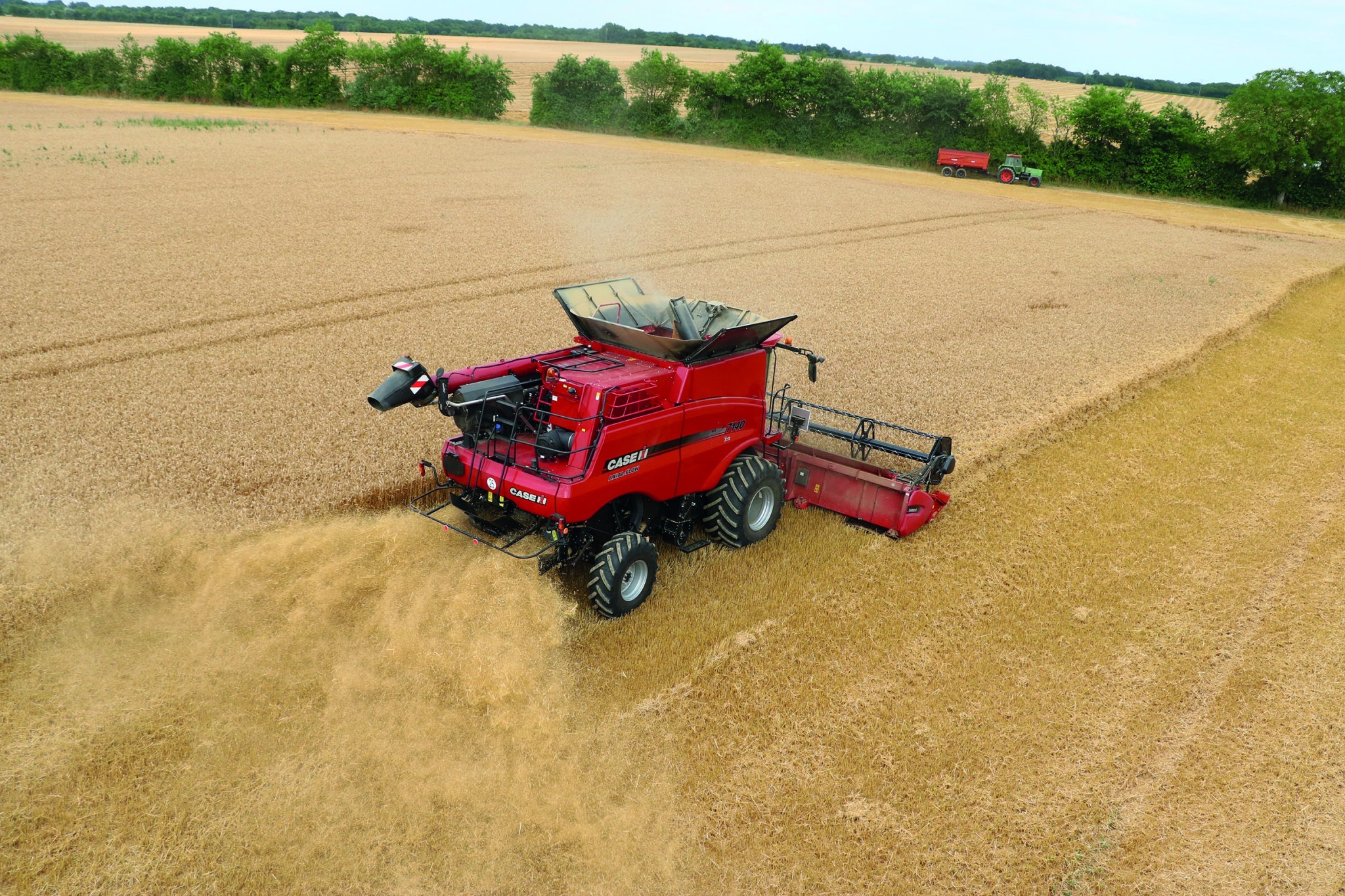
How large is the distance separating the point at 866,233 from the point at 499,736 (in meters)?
24.5

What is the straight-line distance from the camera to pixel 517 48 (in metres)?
112

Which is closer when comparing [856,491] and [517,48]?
[856,491]

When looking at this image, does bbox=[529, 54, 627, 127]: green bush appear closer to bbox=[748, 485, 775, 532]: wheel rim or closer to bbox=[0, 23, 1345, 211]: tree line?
bbox=[0, 23, 1345, 211]: tree line

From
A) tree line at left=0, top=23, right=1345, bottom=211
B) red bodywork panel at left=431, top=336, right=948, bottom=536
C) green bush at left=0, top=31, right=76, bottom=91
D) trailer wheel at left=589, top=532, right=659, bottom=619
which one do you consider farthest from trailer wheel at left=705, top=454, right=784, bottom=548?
green bush at left=0, top=31, right=76, bottom=91

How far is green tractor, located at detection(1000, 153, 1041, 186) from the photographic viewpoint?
4100cm

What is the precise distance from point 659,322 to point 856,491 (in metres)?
2.97

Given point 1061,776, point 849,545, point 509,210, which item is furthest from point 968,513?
point 509,210

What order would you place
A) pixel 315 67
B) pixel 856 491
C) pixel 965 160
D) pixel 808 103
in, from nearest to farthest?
pixel 856 491, pixel 965 160, pixel 808 103, pixel 315 67

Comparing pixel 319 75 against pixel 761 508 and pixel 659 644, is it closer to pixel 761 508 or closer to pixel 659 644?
pixel 761 508

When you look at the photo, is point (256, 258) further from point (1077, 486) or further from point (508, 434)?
point (1077, 486)

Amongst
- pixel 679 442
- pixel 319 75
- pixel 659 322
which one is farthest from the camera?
pixel 319 75

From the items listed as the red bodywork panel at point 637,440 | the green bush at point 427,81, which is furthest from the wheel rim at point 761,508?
the green bush at point 427,81

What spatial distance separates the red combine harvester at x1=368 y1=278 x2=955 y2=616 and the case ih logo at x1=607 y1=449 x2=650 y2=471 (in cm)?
2

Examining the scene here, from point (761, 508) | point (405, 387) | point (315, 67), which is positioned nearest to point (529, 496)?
point (405, 387)
